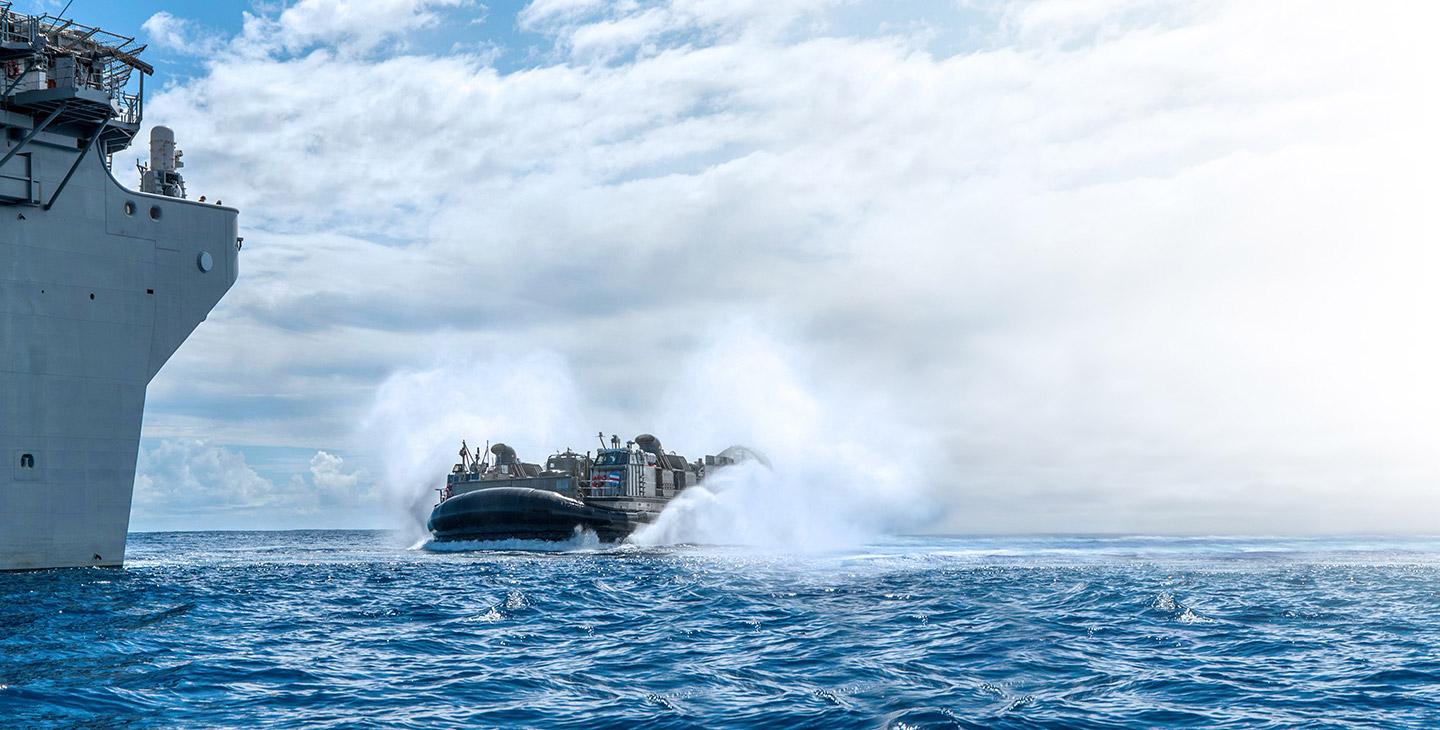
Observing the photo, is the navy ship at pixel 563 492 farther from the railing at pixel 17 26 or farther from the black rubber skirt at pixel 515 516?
the railing at pixel 17 26

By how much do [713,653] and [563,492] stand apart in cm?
4724

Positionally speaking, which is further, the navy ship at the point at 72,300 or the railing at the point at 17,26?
the railing at the point at 17,26

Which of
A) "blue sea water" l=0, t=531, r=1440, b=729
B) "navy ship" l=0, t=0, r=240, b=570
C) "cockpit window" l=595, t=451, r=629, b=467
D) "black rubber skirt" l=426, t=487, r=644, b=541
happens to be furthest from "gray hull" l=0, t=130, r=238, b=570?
"cockpit window" l=595, t=451, r=629, b=467

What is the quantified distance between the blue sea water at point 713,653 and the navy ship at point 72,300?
2370mm

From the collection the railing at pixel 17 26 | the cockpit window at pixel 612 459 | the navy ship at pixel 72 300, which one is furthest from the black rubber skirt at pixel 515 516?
the railing at pixel 17 26

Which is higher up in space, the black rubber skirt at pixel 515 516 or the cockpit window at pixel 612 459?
the cockpit window at pixel 612 459

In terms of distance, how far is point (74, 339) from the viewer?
29.5 meters

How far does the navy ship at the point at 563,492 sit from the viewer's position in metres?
52.7

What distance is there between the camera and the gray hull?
28.4 meters

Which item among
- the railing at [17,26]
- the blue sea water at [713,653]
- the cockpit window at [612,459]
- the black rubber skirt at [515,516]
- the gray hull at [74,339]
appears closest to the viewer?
the blue sea water at [713,653]

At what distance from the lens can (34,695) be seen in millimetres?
12008

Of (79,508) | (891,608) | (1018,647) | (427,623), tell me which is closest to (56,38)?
(79,508)

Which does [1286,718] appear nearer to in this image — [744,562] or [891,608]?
[891,608]

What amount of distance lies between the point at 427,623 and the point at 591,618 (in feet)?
10.3
